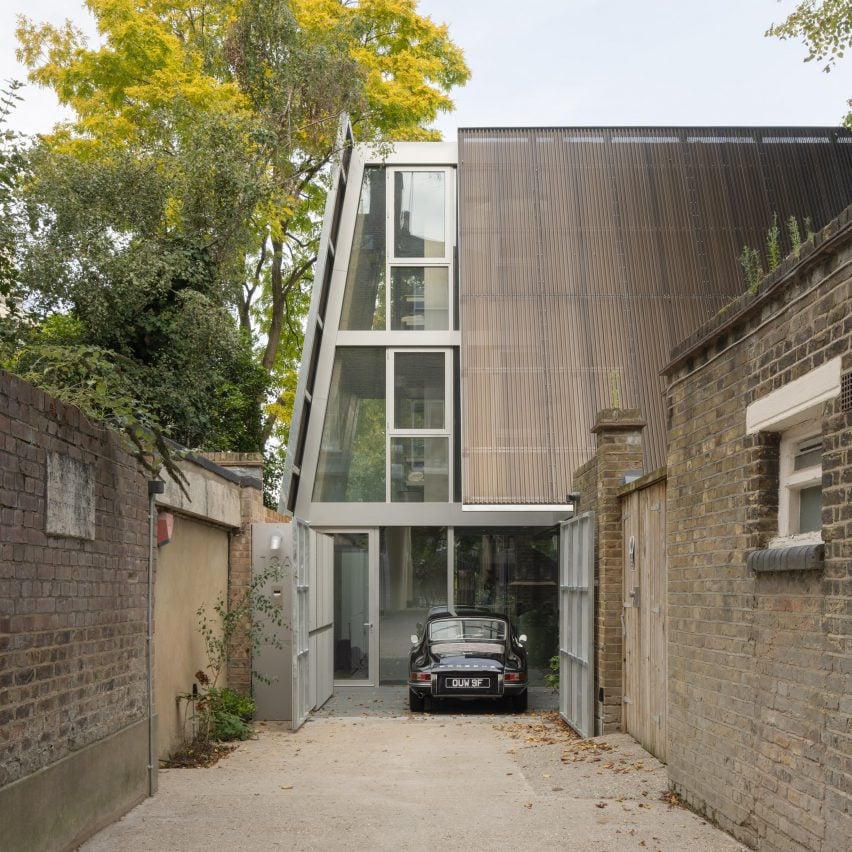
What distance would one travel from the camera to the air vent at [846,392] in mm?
5473

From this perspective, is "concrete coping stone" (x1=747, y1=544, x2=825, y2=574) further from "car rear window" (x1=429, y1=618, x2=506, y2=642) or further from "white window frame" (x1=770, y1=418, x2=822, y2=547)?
"car rear window" (x1=429, y1=618, x2=506, y2=642)

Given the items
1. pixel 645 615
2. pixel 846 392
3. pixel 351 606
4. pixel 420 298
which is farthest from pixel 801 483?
pixel 420 298

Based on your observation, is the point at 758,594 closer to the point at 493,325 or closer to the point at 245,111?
the point at 493,325

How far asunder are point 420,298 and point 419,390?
1592 mm

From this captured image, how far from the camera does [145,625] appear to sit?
30.3 feet

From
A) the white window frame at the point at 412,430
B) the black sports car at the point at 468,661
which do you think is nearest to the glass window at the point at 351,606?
the white window frame at the point at 412,430

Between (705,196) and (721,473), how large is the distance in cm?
1394

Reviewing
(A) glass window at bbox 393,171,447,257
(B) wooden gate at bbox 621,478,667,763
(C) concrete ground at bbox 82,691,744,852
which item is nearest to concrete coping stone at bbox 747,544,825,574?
(C) concrete ground at bbox 82,691,744,852

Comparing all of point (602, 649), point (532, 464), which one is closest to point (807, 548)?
point (602, 649)

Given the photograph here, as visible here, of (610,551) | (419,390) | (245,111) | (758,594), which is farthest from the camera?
(245,111)

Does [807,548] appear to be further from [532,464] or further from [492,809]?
[532,464]

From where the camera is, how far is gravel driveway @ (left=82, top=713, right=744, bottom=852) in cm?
750

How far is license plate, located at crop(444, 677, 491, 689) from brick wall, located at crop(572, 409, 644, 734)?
10.9 feet

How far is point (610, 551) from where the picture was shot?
12328 millimetres
